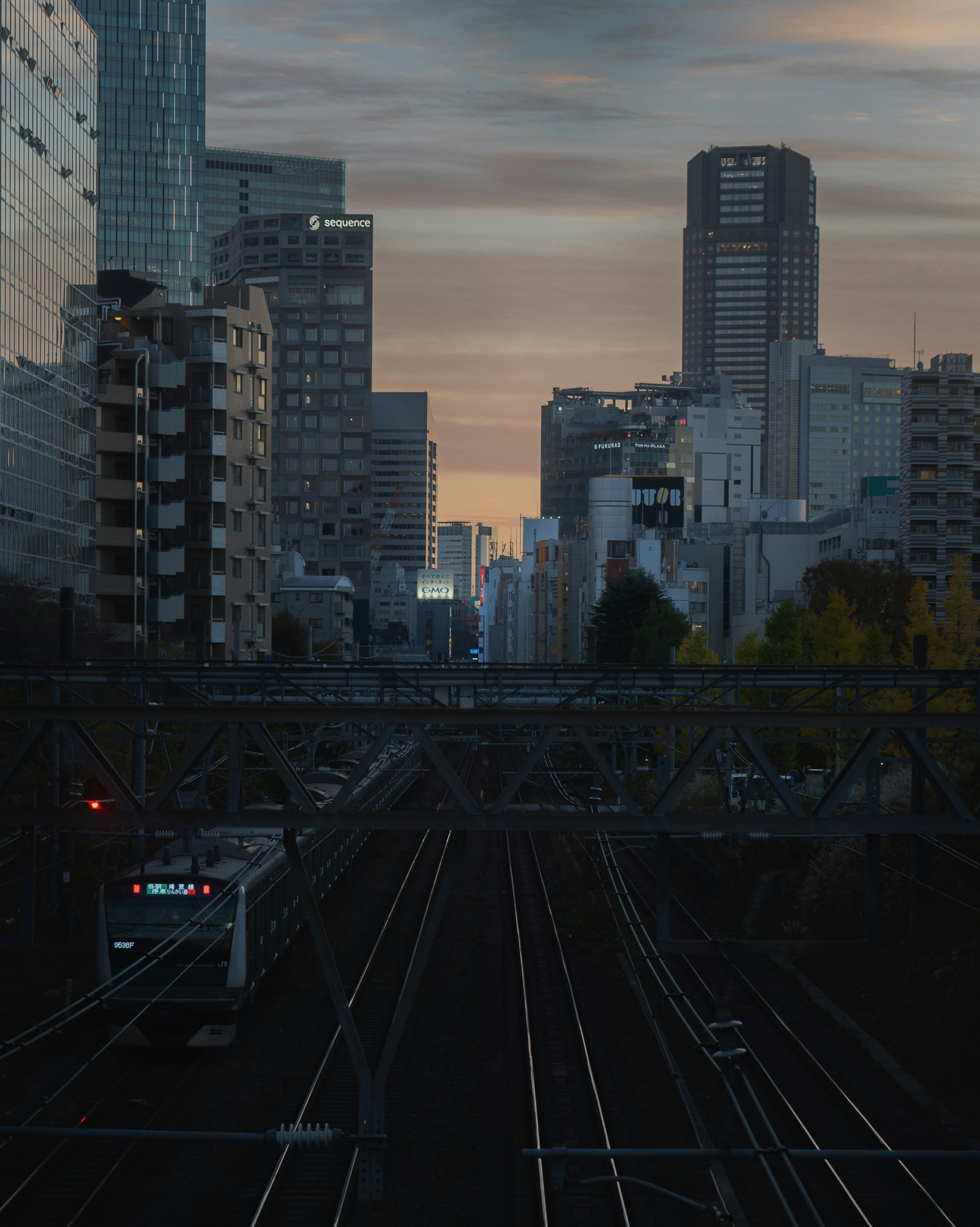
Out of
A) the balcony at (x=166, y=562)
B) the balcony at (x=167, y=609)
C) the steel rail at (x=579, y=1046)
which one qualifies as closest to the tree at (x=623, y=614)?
the balcony at (x=167, y=609)

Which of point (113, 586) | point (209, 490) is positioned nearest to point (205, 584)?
point (209, 490)

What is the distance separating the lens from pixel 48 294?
52.4m

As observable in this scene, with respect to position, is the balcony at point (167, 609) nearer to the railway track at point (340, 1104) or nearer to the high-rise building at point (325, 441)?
the railway track at point (340, 1104)

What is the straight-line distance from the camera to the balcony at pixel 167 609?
6519 centimetres

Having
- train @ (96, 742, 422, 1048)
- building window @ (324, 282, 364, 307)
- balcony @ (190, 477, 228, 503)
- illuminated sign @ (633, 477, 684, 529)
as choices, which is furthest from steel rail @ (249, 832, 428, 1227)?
building window @ (324, 282, 364, 307)

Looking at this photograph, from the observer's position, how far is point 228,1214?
14445mm

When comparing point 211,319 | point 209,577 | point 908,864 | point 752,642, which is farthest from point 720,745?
point 211,319

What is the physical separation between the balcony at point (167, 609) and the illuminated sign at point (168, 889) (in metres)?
45.9

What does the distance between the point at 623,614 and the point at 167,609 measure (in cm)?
3246

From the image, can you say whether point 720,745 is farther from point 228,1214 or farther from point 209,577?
point 209,577

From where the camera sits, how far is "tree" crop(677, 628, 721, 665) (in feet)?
206

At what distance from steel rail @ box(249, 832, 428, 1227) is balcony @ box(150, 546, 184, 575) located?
3407cm

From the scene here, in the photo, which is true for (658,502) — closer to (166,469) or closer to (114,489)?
(166,469)

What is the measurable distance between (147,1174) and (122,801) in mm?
4099
